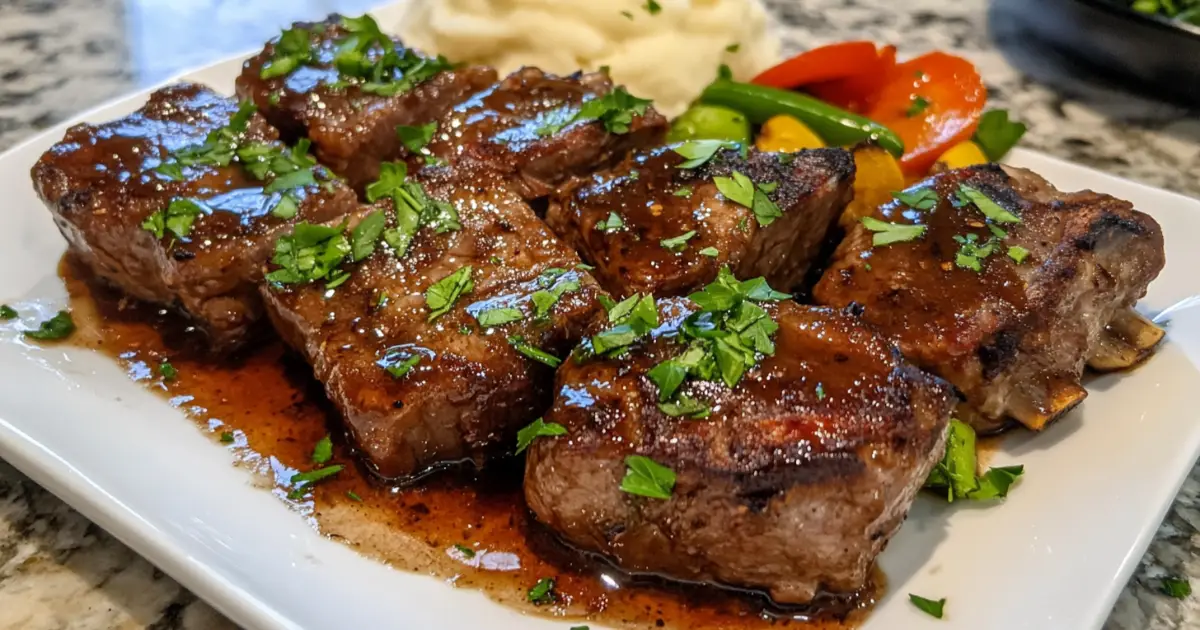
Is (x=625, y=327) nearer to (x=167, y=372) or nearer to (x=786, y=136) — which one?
(x=167, y=372)

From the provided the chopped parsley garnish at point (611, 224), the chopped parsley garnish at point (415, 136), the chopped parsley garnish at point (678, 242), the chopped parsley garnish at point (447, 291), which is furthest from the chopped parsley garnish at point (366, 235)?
the chopped parsley garnish at point (678, 242)

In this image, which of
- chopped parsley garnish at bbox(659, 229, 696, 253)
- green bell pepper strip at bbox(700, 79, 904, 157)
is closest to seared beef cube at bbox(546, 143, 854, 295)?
chopped parsley garnish at bbox(659, 229, 696, 253)

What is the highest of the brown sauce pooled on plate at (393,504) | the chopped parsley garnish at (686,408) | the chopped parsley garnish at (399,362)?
the chopped parsley garnish at (686,408)

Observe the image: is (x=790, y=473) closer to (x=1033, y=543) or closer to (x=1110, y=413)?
(x=1033, y=543)

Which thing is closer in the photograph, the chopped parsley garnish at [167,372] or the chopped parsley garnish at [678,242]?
the chopped parsley garnish at [678,242]

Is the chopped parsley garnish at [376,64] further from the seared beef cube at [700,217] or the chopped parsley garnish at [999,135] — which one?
the chopped parsley garnish at [999,135]
